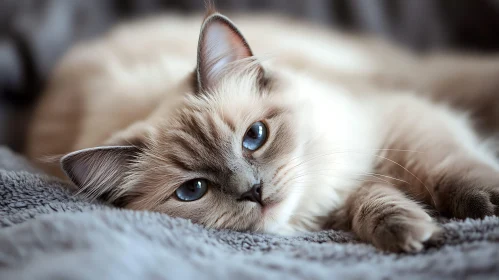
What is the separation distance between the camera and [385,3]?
Answer: 8.04ft

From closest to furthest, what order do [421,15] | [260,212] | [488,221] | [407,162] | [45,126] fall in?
[488,221] → [260,212] → [407,162] → [45,126] → [421,15]

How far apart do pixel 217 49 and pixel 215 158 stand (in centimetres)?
35

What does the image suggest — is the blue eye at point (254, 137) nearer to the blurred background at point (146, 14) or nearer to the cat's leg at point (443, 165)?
the cat's leg at point (443, 165)

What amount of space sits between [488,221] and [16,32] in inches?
86.4

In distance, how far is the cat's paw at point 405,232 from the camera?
1.01 m

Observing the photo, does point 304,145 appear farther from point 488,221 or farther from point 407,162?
point 488,221

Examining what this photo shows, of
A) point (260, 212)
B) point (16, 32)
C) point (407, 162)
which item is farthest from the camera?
point (16, 32)

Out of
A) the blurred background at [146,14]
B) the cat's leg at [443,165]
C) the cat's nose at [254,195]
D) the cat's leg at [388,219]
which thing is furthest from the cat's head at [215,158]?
the blurred background at [146,14]

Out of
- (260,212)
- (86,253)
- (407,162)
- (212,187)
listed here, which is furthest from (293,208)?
(86,253)

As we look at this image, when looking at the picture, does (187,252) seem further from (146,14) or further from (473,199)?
(146,14)

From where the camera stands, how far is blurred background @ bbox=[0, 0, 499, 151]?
2154 millimetres

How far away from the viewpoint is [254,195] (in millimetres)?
1162

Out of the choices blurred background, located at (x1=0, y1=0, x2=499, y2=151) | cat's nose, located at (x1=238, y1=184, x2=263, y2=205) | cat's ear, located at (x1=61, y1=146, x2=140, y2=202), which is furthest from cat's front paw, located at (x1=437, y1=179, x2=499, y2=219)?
blurred background, located at (x1=0, y1=0, x2=499, y2=151)

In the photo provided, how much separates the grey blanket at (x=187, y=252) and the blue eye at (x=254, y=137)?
0.26 m
